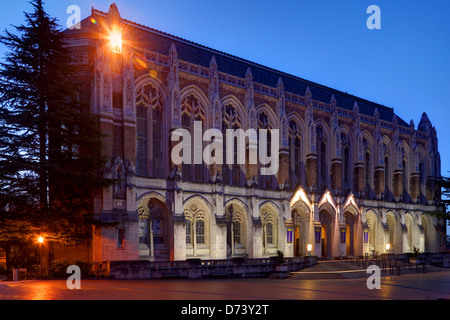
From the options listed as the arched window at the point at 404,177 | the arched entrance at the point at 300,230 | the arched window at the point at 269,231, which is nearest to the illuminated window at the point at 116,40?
the arched window at the point at 269,231

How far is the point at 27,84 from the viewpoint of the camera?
31047 mm

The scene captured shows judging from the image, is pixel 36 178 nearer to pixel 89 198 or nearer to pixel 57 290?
pixel 89 198

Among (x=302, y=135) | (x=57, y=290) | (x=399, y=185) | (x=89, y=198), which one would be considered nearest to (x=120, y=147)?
(x=89, y=198)

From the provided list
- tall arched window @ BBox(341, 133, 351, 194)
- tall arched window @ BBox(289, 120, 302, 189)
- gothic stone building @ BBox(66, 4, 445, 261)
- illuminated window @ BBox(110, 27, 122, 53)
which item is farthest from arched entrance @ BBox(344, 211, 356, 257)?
illuminated window @ BBox(110, 27, 122, 53)

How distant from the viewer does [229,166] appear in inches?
1761

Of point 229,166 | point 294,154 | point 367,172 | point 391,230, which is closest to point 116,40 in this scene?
point 229,166

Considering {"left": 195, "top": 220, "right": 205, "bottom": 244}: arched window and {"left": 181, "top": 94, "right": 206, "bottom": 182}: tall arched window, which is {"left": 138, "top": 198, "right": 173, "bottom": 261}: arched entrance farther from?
{"left": 181, "top": 94, "right": 206, "bottom": 182}: tall arched window

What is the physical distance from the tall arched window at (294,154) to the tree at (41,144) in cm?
2281

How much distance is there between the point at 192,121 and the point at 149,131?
4229mm

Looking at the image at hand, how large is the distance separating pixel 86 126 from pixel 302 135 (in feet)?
83.4

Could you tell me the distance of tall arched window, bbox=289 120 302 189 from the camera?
50.0 metres

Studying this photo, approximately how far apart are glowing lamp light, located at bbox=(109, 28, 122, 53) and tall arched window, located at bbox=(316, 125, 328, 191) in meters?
23.8

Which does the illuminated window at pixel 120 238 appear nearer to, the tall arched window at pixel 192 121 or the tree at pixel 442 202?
the tall arched window at pixel 192 121

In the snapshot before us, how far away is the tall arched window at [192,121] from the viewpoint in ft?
137
